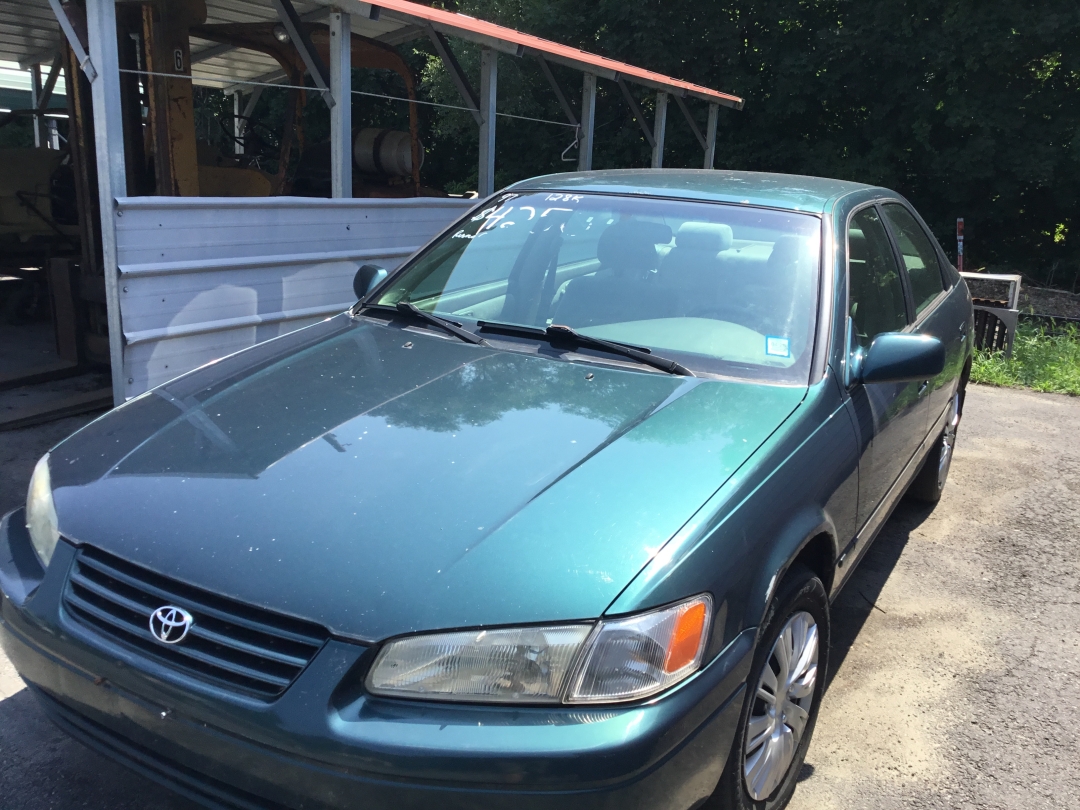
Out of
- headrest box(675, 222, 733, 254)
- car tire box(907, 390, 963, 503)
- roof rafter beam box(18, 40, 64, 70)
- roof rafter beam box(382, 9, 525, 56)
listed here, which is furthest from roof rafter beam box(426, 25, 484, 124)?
roof rafter beam box(18, 40, 64, 70)

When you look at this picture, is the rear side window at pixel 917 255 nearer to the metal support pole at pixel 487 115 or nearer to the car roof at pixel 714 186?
the car roof at pixel 714 186

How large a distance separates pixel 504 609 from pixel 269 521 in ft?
1.88

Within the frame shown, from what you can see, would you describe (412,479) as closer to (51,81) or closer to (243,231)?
(243,231)

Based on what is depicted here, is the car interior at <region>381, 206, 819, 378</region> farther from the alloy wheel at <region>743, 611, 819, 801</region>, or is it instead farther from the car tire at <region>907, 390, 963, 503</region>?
the car tire at <region>907, 390, 963, 503</region>

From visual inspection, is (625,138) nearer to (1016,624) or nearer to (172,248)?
(172,248)

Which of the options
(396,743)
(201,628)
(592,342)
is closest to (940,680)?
(592,342)

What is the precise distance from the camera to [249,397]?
8.36 ft

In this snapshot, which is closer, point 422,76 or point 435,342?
point 435,342

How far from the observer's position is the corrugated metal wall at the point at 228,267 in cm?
446

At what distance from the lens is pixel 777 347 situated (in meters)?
2.70

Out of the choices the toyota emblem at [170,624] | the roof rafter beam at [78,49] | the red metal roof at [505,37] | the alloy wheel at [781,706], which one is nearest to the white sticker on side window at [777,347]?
the alloy wheel at [781,706]

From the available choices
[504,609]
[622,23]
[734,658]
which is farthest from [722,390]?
[622,23]

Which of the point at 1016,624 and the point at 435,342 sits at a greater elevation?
the point at 435,342

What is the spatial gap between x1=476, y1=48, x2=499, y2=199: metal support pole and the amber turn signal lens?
5.87 meters
